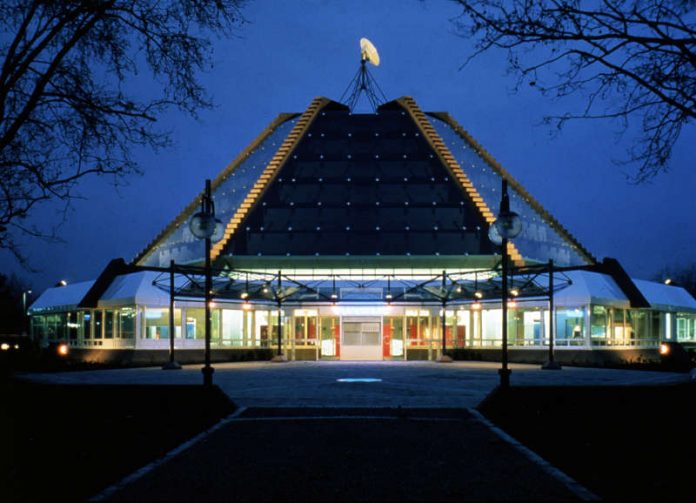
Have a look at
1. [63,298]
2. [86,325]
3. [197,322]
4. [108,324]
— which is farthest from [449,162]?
[63,298]

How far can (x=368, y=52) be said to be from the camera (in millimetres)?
73812

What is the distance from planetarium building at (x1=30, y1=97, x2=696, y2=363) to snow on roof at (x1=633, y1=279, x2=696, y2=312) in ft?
0.52

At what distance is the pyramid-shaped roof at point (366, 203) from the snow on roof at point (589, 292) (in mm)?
4616

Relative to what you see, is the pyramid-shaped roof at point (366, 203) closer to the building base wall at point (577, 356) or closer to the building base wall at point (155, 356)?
the building base wall at point (577, 356)

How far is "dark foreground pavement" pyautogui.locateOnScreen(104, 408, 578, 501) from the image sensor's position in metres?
8.07

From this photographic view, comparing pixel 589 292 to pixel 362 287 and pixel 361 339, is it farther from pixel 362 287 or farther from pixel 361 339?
pixel 361 339

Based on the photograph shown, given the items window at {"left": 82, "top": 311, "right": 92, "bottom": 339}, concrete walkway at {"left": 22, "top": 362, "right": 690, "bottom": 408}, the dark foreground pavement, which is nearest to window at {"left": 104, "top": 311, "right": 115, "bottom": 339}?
window at {"left": 82, "top": 311, "right": 92, "bottom": 339}

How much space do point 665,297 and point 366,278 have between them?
1670 cm

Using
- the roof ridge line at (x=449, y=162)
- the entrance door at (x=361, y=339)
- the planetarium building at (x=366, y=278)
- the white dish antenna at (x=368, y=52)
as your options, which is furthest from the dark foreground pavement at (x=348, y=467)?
the white dish antenna at (x=368, y=52)

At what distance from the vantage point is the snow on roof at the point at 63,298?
52.3 m

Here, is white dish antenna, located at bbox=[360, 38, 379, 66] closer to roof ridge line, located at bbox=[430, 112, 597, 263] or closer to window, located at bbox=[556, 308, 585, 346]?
roof ridge line, located at bbox=[430, 112, 597, 263]

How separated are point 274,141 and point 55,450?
167 feet

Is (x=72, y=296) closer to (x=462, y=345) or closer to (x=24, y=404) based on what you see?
(x=462, y=345)

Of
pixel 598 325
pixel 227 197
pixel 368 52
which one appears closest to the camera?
pixel 598 325
